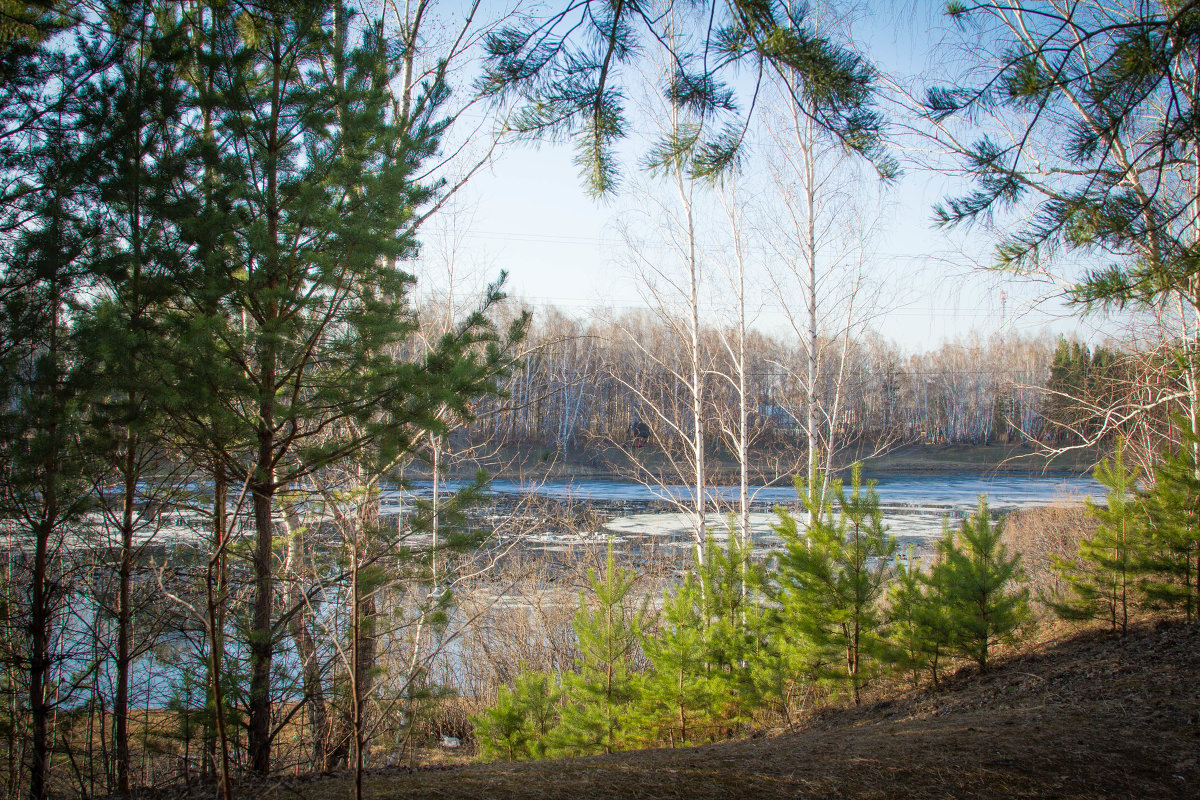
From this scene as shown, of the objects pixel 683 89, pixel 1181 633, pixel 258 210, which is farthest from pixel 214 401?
pixel 1181 633

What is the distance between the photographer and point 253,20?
4.24 metres

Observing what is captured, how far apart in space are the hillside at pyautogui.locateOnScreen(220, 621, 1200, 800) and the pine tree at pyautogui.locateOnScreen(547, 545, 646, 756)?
4.89 feet

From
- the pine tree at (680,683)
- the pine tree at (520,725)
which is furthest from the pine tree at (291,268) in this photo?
the pine tree at (680,683)

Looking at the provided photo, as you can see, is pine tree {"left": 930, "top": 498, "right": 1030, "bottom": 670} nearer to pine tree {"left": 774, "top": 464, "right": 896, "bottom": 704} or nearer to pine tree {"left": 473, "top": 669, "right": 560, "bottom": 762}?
pine tree {"left": 774, "top": 464, "right": 896, "bottom": 704}

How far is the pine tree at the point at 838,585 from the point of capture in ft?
19.0

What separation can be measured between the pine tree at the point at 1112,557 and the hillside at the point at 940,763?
1397mm

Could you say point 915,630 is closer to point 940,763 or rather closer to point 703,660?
point 703,660

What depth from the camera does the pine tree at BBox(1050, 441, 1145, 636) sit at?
6.38 meters

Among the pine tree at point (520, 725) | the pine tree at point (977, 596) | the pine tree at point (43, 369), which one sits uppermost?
the pine tree at point (43, 369)

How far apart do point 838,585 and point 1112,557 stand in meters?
3.07

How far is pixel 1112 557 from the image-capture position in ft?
22.1

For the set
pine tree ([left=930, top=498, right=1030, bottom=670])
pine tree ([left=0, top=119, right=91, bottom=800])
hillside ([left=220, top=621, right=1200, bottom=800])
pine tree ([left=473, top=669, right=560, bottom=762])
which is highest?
pine tree ([left=0, top=119, right=91, bottom=800])

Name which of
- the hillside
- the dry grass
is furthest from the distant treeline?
the hillside

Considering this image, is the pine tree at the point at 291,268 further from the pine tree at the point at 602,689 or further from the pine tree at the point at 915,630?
the pine tree at the point at 915,630
